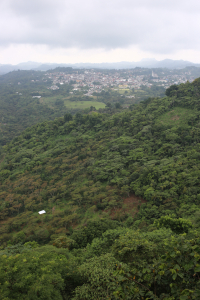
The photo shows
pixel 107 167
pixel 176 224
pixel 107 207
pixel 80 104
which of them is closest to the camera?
pixel 176 224

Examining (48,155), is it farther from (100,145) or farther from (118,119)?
(118,119)

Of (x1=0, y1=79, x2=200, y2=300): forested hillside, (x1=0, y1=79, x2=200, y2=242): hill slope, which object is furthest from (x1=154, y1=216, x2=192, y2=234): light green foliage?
(x1=0, y1=79, x2=200, y2=242): hill slope

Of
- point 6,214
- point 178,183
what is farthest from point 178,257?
point 6,214

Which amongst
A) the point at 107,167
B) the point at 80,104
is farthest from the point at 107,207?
the point at 80,104

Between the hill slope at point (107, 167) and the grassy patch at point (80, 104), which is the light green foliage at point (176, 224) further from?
the grassy patch at point (80, 104)

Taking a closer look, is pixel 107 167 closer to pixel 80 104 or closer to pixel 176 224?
pixel 176 224

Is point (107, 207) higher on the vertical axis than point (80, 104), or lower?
lower

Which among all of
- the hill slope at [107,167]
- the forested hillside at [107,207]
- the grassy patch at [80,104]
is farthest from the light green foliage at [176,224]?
the grassy patch at [80,104]

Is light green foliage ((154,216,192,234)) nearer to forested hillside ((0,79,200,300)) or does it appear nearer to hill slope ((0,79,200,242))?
forested hillside ((0,79,200,300))
